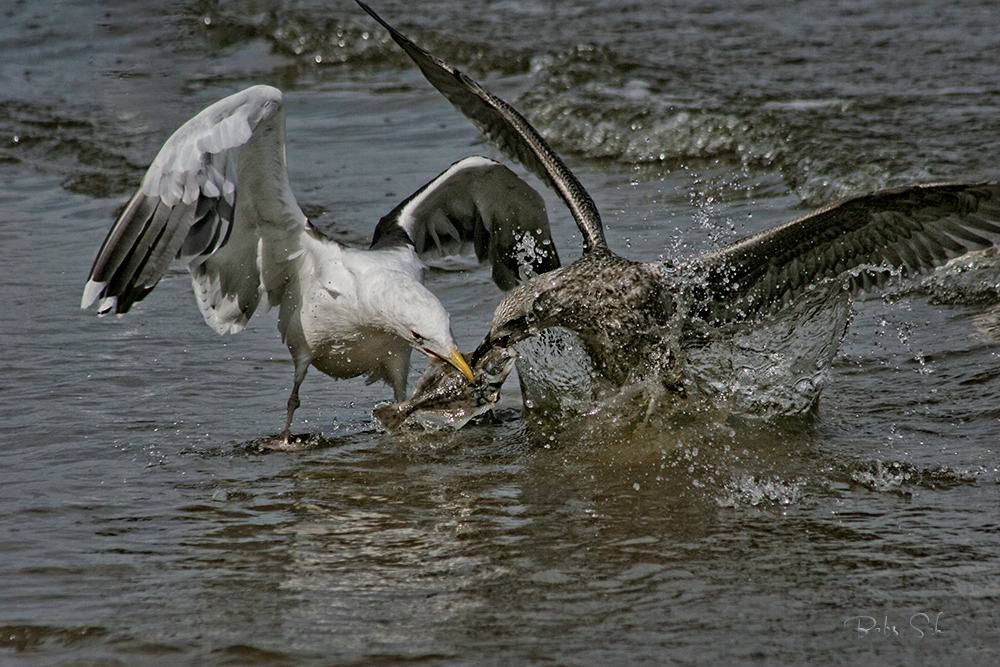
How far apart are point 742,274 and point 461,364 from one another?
5.07 feet

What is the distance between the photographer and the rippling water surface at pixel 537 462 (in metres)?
3.24

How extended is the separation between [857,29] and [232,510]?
34.1 feet

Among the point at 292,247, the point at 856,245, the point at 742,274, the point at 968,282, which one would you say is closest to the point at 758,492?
the point at 742,274

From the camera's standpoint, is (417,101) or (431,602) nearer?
(431,602)

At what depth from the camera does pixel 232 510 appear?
433 cm

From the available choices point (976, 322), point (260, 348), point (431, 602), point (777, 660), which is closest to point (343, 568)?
point (431, 602)

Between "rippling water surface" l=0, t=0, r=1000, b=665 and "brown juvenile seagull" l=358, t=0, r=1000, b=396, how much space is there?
1.21 feet

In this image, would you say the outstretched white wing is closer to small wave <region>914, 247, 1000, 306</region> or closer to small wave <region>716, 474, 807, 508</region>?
small wave <region>716, 474, 807, 508</region>

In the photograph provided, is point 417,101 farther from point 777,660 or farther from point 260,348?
point 777,660

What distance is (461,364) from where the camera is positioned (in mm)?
4488

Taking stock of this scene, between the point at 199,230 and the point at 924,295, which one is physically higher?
the point at 199,230

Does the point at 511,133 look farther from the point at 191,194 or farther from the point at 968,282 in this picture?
the point at 968,282

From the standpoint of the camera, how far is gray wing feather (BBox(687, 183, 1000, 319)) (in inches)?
189
